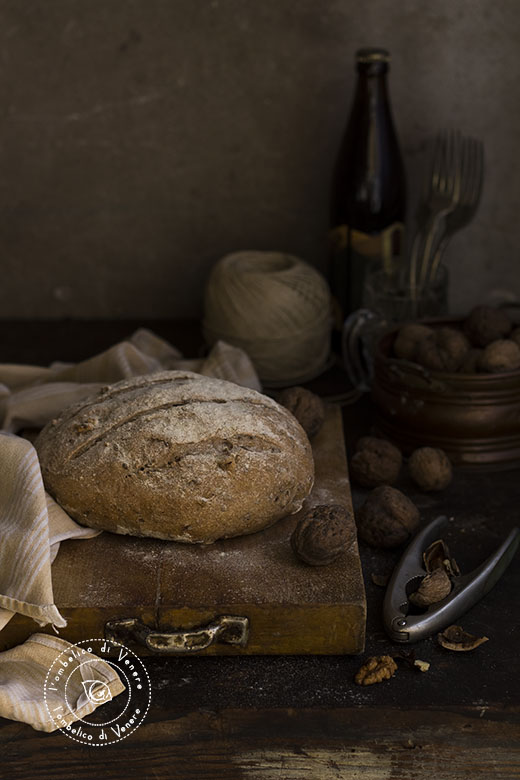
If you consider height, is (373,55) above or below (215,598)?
above

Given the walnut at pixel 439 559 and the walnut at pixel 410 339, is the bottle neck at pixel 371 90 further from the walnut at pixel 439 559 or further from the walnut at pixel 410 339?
the walnut at pixel 439 559

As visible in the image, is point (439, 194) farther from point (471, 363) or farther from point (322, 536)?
point (322, 536)

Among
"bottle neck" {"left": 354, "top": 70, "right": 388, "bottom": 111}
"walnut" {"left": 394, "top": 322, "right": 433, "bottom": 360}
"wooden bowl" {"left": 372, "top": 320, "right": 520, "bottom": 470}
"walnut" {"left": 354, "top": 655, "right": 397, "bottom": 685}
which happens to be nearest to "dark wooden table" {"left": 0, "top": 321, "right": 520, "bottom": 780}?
"walnut" {"left": 354, "top": 655, "right": 397, "bottom": 685}

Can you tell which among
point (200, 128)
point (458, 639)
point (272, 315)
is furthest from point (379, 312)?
point (458, 639)

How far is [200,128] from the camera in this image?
1.67m

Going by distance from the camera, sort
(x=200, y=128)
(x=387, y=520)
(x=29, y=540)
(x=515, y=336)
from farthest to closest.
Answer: (x=200, y=128), (x=515, y=336), (x=387, y=520), (x=29, y=540)

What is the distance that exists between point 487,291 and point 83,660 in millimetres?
1169

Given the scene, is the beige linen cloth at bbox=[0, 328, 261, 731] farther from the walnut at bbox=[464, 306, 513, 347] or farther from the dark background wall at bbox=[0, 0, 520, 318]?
the dark background wall at bbox=[0, 0, 520, 318]

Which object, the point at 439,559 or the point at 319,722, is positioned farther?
the point at 439,559

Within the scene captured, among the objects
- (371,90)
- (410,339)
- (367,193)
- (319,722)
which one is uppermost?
(371,90)

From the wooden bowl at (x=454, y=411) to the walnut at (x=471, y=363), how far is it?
5cm

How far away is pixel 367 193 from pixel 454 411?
1.61 feet

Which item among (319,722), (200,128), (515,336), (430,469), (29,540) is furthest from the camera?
(200,128)

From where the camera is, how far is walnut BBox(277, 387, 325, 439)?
3.96ft
